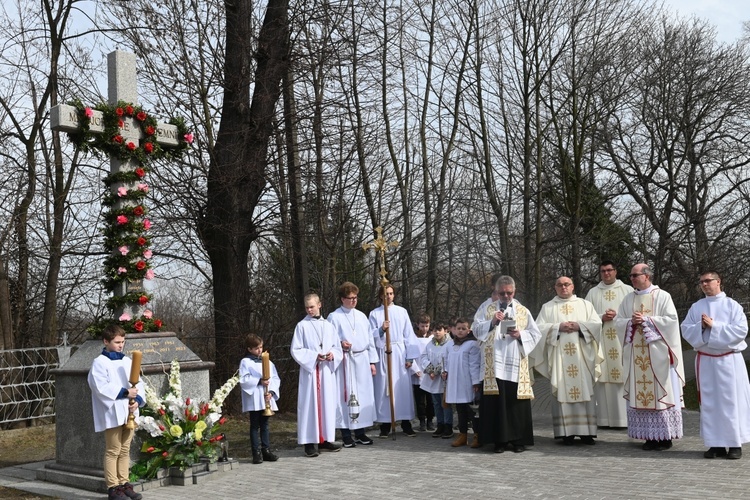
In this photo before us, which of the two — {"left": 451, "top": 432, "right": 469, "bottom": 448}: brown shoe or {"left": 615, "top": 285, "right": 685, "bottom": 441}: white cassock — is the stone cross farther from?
{"left": 615, "top": 285, "right": 685, "bottom": 441}: white cassock

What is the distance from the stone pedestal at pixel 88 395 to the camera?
8.63 m

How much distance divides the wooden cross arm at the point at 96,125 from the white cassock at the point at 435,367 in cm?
442

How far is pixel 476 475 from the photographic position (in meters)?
8.29

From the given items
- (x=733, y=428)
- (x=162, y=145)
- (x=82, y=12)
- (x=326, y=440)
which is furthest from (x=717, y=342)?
(x=82, y=12)

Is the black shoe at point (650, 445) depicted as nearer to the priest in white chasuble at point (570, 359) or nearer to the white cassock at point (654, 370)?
the white cassock at point (654, 370)

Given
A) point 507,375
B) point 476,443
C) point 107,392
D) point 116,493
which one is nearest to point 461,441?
point 476,443

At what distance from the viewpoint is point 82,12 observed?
49.4 feet

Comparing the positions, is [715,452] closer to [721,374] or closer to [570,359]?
[721,374]

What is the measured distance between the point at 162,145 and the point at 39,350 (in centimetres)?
565

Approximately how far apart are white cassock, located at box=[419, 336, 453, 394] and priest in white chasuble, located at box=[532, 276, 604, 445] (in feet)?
4.23

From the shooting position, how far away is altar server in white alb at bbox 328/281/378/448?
10.6 metres

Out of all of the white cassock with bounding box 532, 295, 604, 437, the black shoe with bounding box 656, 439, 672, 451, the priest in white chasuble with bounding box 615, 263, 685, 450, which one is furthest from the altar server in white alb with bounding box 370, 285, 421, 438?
the black shoe with bounding box 656, 439, 672, 451

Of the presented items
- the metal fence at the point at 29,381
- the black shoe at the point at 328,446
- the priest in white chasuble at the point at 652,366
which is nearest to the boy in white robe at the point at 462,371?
the black shoe at the point at 328,446

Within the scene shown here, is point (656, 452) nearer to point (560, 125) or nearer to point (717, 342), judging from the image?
point (717, 342)
